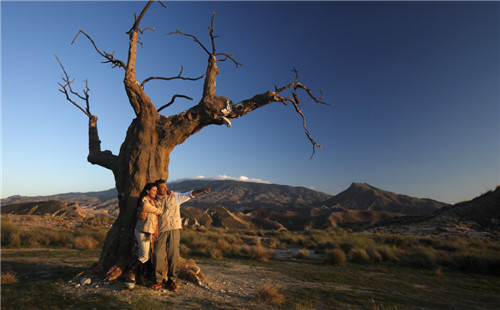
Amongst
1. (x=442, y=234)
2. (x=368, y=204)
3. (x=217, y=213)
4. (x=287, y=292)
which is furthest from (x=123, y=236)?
(x=368, y=204)

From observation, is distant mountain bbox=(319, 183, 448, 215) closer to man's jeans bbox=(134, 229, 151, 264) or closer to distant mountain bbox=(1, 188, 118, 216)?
man's jeans bbox=(134, 229, 151, 264)

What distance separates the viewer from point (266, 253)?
11.4 meters

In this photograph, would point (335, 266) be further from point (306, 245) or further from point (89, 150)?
point (89, 150)

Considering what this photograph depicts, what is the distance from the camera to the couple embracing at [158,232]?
16.4ft

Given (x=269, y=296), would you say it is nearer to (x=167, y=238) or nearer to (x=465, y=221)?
(x=167, y=238)

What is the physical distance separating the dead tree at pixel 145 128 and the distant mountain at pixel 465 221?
26278 millimetres

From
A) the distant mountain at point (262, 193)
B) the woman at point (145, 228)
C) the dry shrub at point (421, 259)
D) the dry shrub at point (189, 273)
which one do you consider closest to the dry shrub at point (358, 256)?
the dry shrub at point (421, 259)

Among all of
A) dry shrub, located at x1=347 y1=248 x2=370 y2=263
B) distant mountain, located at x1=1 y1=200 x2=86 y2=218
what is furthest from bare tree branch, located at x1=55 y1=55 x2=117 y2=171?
distant mountain, located at x1=1 y1=200 x2=86 y2=218

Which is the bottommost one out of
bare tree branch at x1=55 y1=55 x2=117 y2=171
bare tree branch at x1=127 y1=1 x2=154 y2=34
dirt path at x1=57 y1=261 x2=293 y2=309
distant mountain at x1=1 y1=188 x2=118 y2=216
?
distant mountain at x1=1 y1=188 x2=118 y2=216

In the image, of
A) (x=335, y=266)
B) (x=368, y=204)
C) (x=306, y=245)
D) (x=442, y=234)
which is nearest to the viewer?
(x=335, y=266)

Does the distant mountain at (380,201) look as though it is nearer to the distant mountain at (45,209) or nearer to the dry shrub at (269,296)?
the distant mountain at (45,209)

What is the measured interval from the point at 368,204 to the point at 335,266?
289 feet

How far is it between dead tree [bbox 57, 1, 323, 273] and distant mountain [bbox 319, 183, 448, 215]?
282 ft

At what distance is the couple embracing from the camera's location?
A: 5.00 metres
